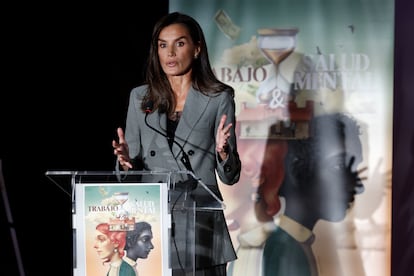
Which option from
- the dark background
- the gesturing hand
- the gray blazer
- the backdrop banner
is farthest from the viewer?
the backdrop banner

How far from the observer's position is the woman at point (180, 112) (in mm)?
3061

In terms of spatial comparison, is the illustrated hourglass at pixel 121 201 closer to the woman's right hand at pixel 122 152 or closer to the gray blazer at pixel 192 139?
the woman's right hand at pixel 122 152

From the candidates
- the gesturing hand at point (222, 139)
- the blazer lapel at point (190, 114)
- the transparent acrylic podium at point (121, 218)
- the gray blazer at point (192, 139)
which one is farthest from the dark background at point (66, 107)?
the transparent acrylic podium at point (121, 218)

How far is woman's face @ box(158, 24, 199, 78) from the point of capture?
316 cm

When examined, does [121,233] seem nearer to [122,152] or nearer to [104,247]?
[104,247]

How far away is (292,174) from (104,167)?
3.96ft

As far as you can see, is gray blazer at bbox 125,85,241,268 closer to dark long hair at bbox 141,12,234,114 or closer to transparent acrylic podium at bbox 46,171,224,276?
dark long hair at bbox 141,12,234,114

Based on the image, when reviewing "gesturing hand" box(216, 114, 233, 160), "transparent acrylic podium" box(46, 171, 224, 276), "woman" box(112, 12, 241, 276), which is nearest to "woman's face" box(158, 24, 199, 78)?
"woman" box(112, 12, 241, 276)

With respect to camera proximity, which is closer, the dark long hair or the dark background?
the dark long hair

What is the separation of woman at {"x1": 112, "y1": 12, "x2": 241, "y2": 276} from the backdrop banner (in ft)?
4.80

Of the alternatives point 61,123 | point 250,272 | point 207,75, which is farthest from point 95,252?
point 250,272

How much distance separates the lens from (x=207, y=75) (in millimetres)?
3215

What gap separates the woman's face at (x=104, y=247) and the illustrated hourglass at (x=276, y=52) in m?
2.47

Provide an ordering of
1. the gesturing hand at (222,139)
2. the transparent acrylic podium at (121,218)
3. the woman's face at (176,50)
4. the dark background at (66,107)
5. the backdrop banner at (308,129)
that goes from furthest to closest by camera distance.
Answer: the backdrop banner at (308,129) → the dark background at (66,107) → the woman's face at (176,50) → the gesturing hand at (222,139) → the transparent acrylic podium at (121,218)
